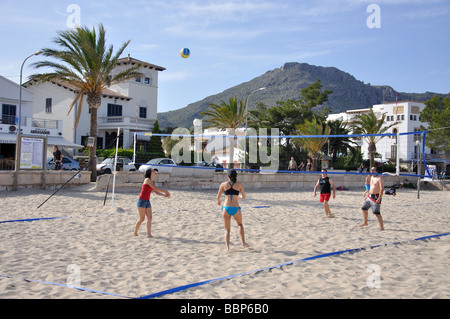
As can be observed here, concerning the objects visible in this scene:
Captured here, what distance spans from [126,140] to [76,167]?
544 inches

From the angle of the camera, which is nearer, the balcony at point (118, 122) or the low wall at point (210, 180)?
the low wall at point (210, 180)

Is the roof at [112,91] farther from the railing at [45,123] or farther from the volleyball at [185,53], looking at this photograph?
the volleyball at [185,53]

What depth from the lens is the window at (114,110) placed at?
38781 mm

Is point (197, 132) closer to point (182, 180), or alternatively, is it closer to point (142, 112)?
point (142, 112)

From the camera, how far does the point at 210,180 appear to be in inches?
735

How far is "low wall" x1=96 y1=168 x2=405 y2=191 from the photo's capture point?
15781 millimetres

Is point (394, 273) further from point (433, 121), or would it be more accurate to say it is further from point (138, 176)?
point (433, 121)

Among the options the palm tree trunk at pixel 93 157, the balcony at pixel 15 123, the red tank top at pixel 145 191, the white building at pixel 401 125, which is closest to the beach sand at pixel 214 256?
the red tank top at pixel 145 191

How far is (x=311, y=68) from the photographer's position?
513 feet

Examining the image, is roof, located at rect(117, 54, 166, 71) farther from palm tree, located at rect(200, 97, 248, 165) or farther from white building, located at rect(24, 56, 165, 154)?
palm tree, located at rect(200, 97, 248, 165)

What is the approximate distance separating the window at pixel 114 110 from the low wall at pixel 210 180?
75.7 feet

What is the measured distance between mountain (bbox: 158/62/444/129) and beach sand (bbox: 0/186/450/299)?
392 ft

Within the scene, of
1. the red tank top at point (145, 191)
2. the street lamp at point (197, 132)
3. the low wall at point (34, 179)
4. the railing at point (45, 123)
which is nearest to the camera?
the red tank top at point (145, 191)
